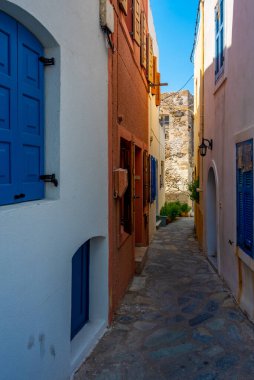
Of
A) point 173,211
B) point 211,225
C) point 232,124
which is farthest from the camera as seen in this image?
point 173,211

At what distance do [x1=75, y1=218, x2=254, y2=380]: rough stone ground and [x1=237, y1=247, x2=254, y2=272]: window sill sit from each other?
73cm

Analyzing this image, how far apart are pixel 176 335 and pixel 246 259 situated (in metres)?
1.41

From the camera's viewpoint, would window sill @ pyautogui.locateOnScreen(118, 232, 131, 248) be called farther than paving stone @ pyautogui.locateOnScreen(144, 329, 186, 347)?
Yes

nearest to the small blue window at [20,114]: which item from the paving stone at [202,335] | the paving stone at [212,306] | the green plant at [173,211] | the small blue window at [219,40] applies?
the paving stone at [202,335]

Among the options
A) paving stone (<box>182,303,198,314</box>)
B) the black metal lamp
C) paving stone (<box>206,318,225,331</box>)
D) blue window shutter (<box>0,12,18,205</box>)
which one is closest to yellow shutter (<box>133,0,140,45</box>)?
the black metal lamp

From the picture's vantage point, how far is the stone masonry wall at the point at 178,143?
65.2 feet

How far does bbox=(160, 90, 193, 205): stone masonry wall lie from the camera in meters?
19.9

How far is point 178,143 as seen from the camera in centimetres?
2009

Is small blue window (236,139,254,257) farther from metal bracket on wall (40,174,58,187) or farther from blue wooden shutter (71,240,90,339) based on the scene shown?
metal bracket on wall (40,174,58,187)

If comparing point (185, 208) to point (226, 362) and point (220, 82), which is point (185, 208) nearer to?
point (220, 82)

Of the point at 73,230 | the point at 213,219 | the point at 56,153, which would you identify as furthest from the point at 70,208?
the point at 213,219

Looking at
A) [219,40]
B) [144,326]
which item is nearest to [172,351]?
[144,326]

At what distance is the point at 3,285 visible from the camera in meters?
2.19

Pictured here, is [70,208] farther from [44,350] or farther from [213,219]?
[213,219]
